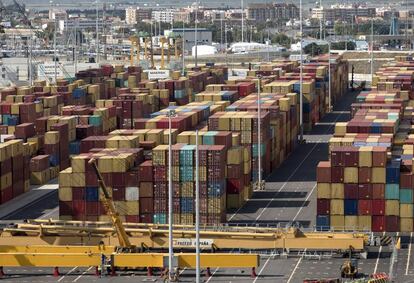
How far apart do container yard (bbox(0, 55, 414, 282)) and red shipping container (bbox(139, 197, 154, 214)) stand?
0.15 feet

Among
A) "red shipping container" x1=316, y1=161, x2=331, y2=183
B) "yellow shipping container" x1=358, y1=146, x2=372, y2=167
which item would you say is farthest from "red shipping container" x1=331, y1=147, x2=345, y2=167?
"yellow shipping container" x1=358, y1=146, x2=372, y2=167

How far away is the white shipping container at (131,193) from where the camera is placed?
6975 centimetres

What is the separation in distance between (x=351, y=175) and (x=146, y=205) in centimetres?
955

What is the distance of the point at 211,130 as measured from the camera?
81188 mm

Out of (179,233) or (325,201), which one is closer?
(179,233)

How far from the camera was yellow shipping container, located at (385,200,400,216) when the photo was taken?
68.3m

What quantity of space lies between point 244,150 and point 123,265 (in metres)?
18.1

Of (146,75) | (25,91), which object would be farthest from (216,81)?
(25,91)

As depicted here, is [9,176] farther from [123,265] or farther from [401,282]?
[401,282]

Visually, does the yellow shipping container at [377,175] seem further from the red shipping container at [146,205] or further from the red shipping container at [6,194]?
the red shipping container at [6,194]

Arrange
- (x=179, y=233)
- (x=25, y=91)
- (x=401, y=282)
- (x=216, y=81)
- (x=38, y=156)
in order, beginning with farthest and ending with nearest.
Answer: (x=216, y=81)
(x=25, y=91)
(x=38, y=156)
(x=179, y=233)
(x=401, y=282)

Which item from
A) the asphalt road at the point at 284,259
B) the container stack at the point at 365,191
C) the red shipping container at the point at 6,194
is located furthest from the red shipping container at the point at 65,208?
the container stack at the point at 365,191

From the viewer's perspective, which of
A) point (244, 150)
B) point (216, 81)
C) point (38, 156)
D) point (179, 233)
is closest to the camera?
point (179, 233)

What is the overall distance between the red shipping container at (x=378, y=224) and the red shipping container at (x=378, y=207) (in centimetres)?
24
